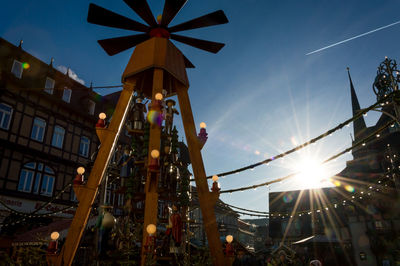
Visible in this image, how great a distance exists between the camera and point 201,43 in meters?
7.45

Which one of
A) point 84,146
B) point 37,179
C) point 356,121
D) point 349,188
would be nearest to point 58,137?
point 84,146

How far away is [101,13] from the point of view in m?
6.36

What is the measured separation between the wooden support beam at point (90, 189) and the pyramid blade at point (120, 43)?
139 cm

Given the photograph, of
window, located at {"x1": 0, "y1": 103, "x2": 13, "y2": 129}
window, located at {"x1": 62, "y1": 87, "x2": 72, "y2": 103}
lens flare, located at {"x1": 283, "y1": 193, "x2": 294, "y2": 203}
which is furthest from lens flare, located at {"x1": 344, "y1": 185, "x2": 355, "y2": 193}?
window, located at {"x1": 0, "y1": 103, "x2": 13, "y2": 129}

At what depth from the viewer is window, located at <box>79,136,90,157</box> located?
69.1ft

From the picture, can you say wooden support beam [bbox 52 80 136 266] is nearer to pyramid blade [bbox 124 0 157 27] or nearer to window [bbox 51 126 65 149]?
pyramid blade [bbox 124 0 157 27]

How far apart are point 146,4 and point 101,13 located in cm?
109

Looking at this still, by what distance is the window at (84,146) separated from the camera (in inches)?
830

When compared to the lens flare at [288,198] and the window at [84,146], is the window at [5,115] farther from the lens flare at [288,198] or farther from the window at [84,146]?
the lens flare at [288,198]

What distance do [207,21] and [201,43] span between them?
→ 2.47ft

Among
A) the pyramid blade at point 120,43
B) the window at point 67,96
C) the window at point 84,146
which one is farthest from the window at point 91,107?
the pyramid blade at point 120,43

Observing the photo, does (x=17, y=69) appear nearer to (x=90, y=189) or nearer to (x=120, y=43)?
(x=120, y=43)

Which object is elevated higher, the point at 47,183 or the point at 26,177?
the point at 26,177

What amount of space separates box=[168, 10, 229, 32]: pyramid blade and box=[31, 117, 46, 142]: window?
50.2ft
